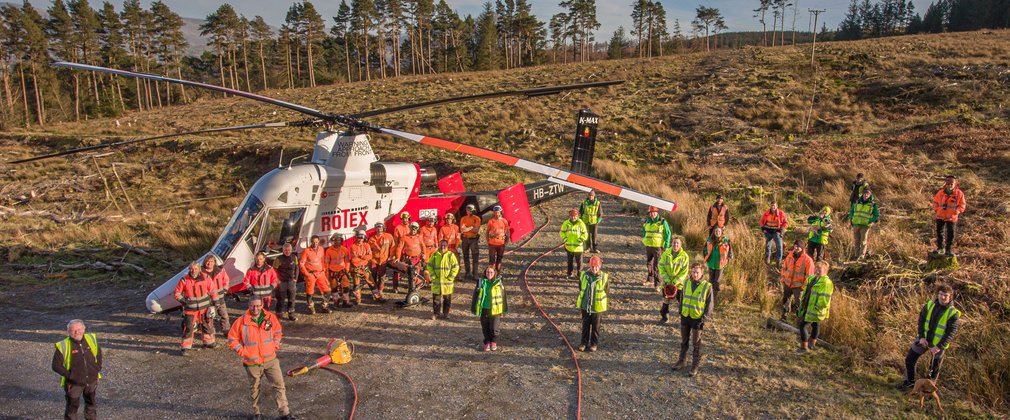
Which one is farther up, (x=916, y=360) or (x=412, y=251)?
(x=412, y=251)

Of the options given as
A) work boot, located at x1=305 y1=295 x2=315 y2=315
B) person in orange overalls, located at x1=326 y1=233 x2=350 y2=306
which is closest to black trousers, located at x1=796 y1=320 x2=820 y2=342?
person in orange overalls, located at x1=326 y1=233 x2=350 y2=306

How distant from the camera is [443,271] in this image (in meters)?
9.72

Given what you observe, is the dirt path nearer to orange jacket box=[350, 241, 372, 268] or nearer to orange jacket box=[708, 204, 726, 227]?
orange jacket box=[350, 241, 372, 268]

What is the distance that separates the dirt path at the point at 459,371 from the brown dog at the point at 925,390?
236 millimetres

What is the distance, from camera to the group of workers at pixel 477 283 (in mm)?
6480

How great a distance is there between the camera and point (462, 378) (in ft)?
25.6

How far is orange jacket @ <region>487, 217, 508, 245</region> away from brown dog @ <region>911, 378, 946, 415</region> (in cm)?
751

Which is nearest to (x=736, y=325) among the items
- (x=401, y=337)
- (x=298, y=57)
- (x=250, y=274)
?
(x=401, y=337)

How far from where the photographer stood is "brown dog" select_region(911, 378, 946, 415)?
6.63 meters

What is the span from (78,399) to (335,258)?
4.52 m

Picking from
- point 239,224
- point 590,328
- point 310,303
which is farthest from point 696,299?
point 239,224

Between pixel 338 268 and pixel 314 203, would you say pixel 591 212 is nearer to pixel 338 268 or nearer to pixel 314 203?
pixel 338 268

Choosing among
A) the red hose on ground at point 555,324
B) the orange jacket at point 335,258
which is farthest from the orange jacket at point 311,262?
the red hose on ground at point 555,324

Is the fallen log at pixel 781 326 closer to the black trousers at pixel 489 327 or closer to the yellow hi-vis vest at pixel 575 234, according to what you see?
the yellow hi-vis vest at pixel 575 234
